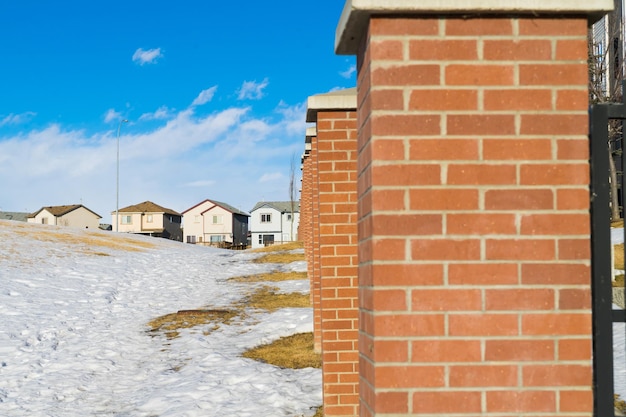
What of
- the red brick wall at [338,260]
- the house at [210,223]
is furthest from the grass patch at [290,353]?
the house at [210,223]

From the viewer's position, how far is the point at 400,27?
268 cm

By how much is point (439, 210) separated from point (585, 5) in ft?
3.31

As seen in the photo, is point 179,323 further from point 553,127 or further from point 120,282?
point 553,127

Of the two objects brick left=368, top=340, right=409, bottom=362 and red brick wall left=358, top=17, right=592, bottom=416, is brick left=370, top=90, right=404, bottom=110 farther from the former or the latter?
brick left=368, top=340, right=409, bottom=362

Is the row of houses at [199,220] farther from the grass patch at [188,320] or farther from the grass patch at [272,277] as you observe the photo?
the grass patch at [188,320]

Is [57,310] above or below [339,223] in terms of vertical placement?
below

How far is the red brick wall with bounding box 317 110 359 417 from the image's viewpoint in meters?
6.70

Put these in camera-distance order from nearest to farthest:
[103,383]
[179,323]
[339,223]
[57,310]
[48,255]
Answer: [339,223] → [103,383] → [179,323] → [57,310] → [48,255]

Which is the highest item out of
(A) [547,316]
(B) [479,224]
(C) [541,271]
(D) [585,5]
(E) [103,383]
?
(D) [585,5]

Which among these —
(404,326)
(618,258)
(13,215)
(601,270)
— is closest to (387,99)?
(404,326)

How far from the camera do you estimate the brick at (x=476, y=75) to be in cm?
267

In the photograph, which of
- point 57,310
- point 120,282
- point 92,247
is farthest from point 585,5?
point 92,247

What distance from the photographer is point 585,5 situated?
267cm

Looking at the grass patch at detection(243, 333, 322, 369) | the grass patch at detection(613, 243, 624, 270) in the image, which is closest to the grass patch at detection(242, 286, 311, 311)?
the grass patch at detection(243, 333, 322, 369)
